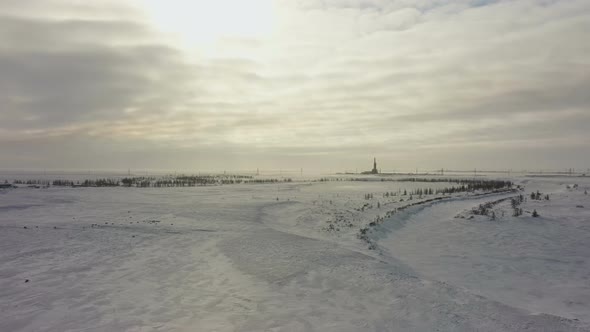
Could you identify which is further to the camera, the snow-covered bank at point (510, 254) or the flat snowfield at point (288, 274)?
the snow-covered bank at point (510, 254)

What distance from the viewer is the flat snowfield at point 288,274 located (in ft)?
28.0

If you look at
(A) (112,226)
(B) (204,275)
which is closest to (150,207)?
(A) (112,226)

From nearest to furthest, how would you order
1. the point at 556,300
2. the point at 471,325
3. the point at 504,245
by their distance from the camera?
the point at 471,325, the point at 556,300, the point at 504,245

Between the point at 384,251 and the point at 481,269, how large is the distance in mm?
4037

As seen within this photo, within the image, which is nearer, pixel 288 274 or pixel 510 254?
pixel 288 274

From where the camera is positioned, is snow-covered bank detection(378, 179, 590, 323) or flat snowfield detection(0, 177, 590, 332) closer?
flat snowfield detection(0, 177, 590, 332)

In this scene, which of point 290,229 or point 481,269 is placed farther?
point 290,229

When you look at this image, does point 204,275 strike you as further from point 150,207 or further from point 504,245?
point 150,207

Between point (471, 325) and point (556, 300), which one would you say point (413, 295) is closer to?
point (471, 325)

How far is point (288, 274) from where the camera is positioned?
1214 centimetres

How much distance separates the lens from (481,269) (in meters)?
13.9

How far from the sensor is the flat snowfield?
8539 mm

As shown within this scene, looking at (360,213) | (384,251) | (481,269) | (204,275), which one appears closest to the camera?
(204,275)

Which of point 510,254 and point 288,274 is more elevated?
point 288,274
